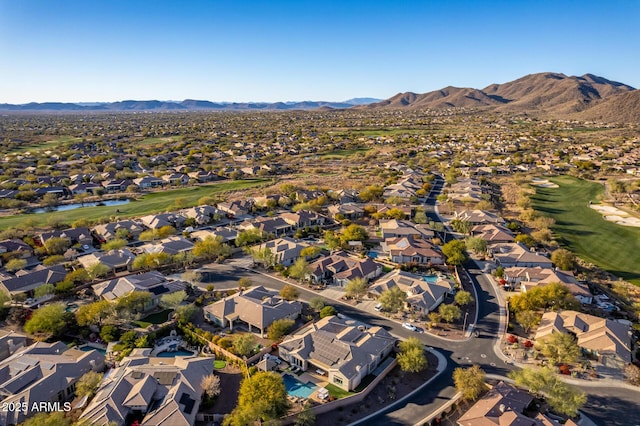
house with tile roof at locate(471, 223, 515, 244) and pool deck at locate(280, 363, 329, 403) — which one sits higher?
house with tile roof at locate(471, 223, 515, 244)

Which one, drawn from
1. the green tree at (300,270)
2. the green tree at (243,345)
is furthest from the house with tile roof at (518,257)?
the green tree at (243,345)

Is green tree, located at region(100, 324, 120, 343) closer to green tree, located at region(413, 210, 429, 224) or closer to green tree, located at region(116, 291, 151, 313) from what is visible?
green tree, located at region(116, 291, 151, 313)

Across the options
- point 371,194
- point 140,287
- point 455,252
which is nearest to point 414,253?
point 455,252

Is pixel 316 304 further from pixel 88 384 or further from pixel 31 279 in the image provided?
pixel 31 279

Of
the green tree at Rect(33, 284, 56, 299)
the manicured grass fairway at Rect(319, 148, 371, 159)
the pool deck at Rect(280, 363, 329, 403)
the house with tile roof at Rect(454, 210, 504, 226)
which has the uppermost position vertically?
the manicured grass fairway at Rect(319, 148, 371, 159)

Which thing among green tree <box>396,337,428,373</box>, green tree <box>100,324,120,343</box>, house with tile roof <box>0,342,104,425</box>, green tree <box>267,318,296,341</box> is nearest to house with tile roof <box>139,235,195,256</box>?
green tree <box>100,324,120,343</box>

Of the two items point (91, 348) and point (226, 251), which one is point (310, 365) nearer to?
point (91, 348)
